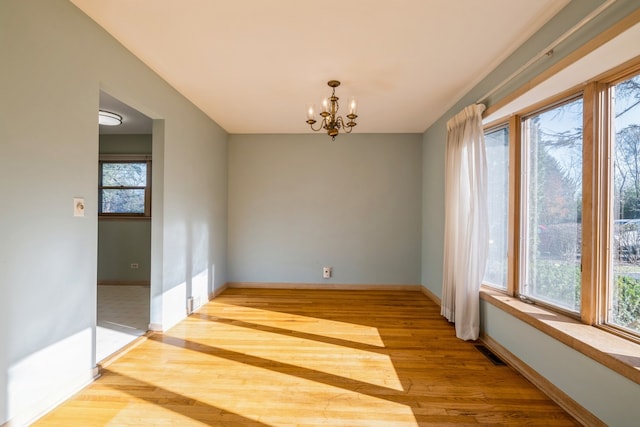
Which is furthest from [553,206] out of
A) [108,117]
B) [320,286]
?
[108,117]

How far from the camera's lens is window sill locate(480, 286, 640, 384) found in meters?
1.49

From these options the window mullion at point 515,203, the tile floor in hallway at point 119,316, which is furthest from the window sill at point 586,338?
the tile floor in hallway at point 119,316

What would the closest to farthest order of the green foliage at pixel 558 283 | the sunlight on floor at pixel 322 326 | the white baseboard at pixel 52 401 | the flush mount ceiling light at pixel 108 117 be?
the white baseboard at pixel 52 401 → the green foliage at pixel 558 283 → the sunlight on floor at pixel 322 326 → the flush mount ceiling light at pixel 108 117

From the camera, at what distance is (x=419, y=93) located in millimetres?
3230

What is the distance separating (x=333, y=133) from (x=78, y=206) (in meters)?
2.19

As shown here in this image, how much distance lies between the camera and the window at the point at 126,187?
5.03 meters

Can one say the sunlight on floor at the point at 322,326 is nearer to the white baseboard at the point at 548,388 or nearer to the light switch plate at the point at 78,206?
the white baseboard at the point at 548,388

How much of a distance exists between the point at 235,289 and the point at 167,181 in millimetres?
2364

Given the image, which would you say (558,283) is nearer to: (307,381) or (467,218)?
(467,218)

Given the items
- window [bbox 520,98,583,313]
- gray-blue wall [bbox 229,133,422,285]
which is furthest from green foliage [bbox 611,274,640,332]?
gray-blue wall [bbox 229,133,422,285]

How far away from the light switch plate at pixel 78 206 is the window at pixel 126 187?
3.29 meters

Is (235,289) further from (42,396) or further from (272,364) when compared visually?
(42,396)

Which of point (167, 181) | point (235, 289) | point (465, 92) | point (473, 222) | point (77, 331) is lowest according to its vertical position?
point (235, 289)

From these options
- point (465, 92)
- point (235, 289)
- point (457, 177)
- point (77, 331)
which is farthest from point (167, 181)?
point (465, 92)
